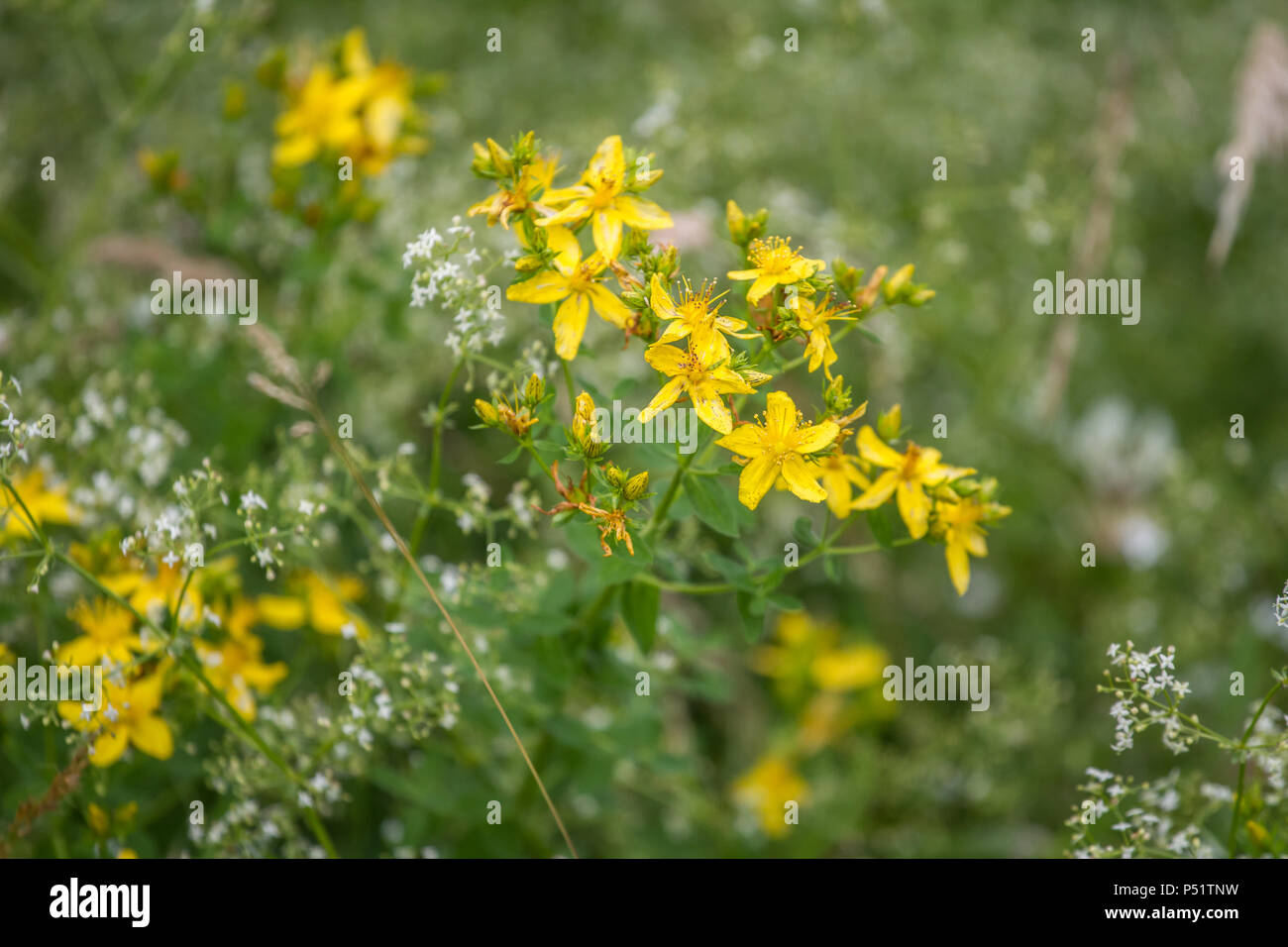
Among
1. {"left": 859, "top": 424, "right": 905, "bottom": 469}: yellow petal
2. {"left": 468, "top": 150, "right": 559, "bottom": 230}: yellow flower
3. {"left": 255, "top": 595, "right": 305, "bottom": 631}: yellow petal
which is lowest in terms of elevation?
{"left": 255, "top": 595, "right": 305, "bottom": 631}: yellow petal

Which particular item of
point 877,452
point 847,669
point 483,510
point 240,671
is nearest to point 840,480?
point 877,452

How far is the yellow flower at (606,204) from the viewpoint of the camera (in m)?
1.22

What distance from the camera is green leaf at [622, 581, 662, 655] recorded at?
1.36m

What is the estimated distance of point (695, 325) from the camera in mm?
1204

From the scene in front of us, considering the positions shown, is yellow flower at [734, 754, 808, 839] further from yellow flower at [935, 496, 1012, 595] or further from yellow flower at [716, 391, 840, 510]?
yellow flower at [716, 391, 840, 510]

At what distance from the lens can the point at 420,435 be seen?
2.86 metres

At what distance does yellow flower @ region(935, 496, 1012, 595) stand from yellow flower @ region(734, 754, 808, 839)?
127 centimetres

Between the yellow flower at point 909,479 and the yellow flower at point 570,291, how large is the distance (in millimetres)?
397

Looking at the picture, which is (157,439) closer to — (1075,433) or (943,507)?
(943,507)
